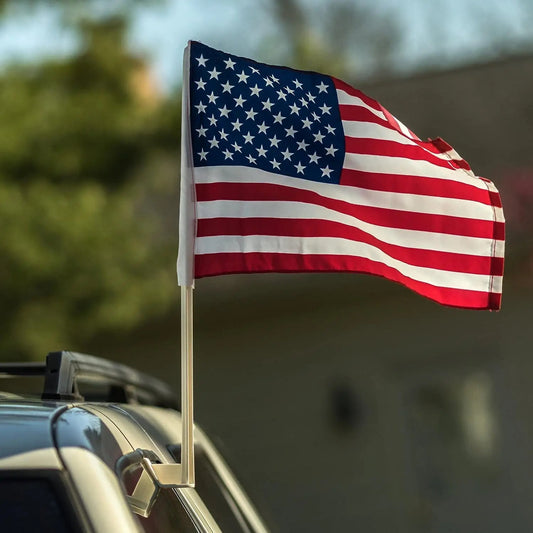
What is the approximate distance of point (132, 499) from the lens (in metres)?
2.11

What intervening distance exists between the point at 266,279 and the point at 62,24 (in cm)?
373

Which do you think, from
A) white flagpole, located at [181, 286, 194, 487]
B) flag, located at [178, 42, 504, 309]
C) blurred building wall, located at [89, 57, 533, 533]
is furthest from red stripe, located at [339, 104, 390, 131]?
blurred building wall, located at [89, 57, 533, 533]

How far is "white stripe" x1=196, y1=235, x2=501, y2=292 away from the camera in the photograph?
3.06 meters

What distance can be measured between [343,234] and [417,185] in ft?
1.27

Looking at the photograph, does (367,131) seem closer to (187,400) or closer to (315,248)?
(315,248)

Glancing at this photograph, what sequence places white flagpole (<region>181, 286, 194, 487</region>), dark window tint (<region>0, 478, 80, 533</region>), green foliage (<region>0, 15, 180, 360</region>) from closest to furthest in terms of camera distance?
dark window tint (<region>0, 478, 80, 533</region>), white flagpole (<region>181, 286, 194, 487</region>), green foliage (<region>0, 15, 180, 360</region>)

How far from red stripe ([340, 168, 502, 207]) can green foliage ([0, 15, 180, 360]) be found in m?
7.27

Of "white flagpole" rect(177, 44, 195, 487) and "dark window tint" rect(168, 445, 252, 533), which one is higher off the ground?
"white flagpole" rect(177, 44, 195, 487)

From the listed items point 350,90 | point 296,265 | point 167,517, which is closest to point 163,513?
point 167,517

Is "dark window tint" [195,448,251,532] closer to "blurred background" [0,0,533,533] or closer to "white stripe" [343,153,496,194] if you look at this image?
"white stripe" [343,153,496,194]

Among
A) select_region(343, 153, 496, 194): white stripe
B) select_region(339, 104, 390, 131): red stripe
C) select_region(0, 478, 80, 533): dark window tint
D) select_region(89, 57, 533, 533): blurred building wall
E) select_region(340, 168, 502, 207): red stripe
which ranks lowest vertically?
select_region(89, 57, 533, 533): blurred building wall

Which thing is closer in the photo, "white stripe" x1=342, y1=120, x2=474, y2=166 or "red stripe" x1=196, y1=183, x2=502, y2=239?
"red stripe" x1=196, y1=183, x2=502, y2=239

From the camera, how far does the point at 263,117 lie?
10.7ft

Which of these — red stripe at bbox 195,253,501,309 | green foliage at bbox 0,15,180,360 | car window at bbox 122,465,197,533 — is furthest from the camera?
green foliage at bbox 0,15,180,360
